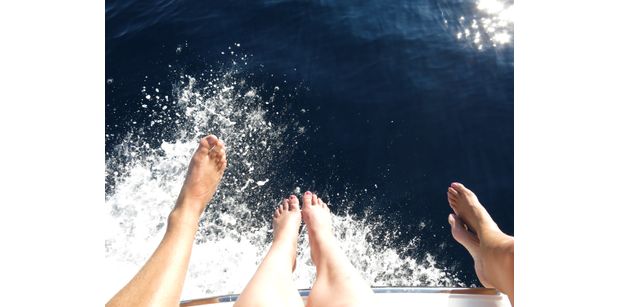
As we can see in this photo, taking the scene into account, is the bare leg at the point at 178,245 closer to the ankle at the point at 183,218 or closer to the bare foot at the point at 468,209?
the ankle at the point at 183,218

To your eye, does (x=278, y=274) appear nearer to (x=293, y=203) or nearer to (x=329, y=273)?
(x=329, y=273)

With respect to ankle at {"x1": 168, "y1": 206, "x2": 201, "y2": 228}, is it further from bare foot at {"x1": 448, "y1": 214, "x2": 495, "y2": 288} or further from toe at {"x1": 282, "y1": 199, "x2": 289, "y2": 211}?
bare foot at {"x1": 448, "y1": 214, "x2": 495, "y2": 288}

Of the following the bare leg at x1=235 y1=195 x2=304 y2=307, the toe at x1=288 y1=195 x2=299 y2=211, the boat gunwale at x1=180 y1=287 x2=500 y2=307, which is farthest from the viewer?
the toe at x1=288 y1=195 x2=299 y2=211

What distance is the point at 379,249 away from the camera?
2.99 m

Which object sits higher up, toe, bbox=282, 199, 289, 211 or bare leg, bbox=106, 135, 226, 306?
Result: bare leg, bbox=106, 135, 226, 306

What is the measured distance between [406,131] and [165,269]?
85.6 inches

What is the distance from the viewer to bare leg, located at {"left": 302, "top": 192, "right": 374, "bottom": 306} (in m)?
2.02

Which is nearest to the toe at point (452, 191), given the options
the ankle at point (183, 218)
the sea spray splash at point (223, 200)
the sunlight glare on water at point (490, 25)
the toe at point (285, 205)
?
the sea spray splash at point (223, 200)

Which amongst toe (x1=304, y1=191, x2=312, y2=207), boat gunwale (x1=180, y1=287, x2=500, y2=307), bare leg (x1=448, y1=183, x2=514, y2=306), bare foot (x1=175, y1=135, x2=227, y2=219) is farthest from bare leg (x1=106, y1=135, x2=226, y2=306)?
bare leg (x1=448, y1=183, x2=514, y2=306)
